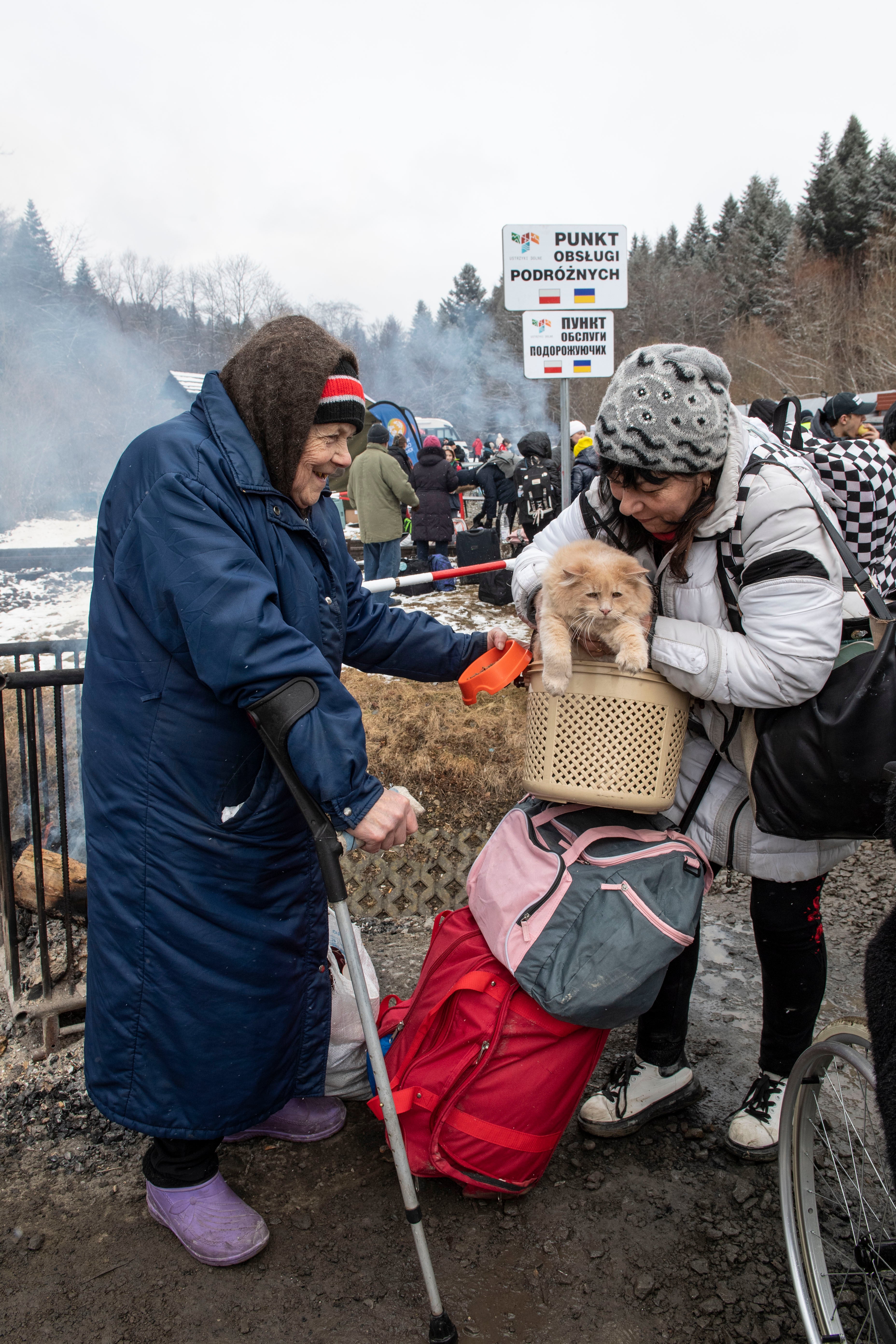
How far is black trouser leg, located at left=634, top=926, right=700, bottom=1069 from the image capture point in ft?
8.04

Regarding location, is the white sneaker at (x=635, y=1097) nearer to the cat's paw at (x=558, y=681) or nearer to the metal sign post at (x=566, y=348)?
the cat's paw at (x=558, y=681)

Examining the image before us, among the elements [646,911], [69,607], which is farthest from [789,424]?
[69,607]

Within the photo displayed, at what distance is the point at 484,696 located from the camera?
561cm

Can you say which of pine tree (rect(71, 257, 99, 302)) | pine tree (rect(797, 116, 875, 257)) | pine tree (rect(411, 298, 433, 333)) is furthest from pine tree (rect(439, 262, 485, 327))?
pine tree (rect(71, 257, 99, 302))

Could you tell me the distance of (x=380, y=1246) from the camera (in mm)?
2178

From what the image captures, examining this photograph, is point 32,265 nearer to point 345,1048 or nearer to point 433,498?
point 433,498

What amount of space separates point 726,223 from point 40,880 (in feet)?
230

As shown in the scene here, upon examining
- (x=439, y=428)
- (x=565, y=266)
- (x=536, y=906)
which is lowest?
(x=536, y=906)

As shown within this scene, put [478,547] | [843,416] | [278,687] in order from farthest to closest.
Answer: [478,547], [843,416], [278,687]

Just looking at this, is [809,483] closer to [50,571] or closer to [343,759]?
[343,759]

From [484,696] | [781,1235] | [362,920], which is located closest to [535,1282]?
[781,1235]

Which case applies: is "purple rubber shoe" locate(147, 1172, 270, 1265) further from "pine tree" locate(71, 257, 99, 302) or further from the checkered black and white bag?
"pine tree" locate(71, 257, 99, 302)

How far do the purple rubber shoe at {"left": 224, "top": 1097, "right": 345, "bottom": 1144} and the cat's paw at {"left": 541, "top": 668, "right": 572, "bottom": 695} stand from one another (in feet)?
5.21

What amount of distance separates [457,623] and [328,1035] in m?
5.39
